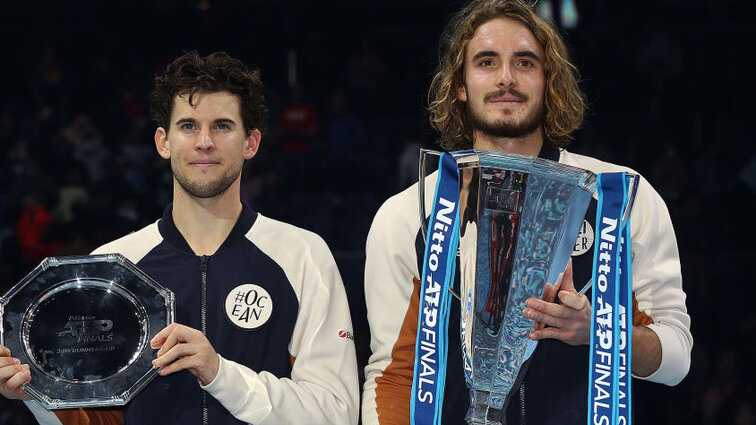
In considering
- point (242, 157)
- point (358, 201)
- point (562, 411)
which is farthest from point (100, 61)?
point (562, 411)

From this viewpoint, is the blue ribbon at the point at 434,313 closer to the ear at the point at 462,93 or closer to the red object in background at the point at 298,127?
the ear at the point at 462,93

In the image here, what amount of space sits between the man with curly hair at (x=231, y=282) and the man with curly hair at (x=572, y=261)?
0.15m

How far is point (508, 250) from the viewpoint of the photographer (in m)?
2.20

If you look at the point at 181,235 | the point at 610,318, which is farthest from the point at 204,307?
the point at 610,318

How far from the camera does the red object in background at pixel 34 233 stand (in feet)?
26.1

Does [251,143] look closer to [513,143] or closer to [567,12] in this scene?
[513,143]

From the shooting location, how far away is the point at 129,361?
258 cm

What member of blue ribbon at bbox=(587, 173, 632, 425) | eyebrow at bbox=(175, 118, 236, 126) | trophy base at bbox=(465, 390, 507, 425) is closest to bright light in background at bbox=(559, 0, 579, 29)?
eyebrow at bbox=(175, 118, 236, 126)

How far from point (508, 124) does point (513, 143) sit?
3.8 inches

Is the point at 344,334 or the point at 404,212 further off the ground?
the point at 404,212

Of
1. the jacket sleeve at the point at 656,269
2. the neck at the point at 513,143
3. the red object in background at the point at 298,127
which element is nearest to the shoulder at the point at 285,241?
the neck at the point at 513,143

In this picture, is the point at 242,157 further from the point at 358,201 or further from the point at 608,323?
the point at 358,201

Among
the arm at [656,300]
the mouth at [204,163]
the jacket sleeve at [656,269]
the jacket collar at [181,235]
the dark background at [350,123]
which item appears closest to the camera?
the arm at [656,300]

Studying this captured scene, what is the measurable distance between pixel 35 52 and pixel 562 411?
9.59 meters
